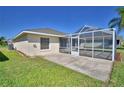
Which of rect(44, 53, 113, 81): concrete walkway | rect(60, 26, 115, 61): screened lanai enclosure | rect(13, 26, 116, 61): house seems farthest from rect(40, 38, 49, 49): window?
rect(44, 53, 113, 81): concrete walkway

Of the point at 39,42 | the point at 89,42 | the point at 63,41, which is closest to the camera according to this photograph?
the point at 39,42

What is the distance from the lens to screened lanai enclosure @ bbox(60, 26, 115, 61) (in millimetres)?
12132

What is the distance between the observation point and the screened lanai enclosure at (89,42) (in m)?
12.1

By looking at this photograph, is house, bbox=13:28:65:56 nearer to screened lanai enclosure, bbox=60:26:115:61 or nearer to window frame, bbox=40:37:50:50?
window frame, bbox=40:37:50:50

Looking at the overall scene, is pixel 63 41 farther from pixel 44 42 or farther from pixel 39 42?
pixel 39 42

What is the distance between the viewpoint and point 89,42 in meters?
15.3

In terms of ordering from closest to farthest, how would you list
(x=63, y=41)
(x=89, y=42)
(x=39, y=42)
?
1. (x=39, y=42)
2. (x=89, y=42)
3. (x=63, y=41)

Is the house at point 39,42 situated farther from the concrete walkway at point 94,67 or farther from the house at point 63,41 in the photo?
the concrete walkway at point 94,67

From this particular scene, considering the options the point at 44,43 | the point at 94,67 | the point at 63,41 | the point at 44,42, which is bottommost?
the point at 94,67

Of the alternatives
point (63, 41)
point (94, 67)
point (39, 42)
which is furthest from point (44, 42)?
point (94, 67)

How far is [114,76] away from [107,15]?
178 inches

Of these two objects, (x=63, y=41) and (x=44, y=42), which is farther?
(x=63, y=41)
